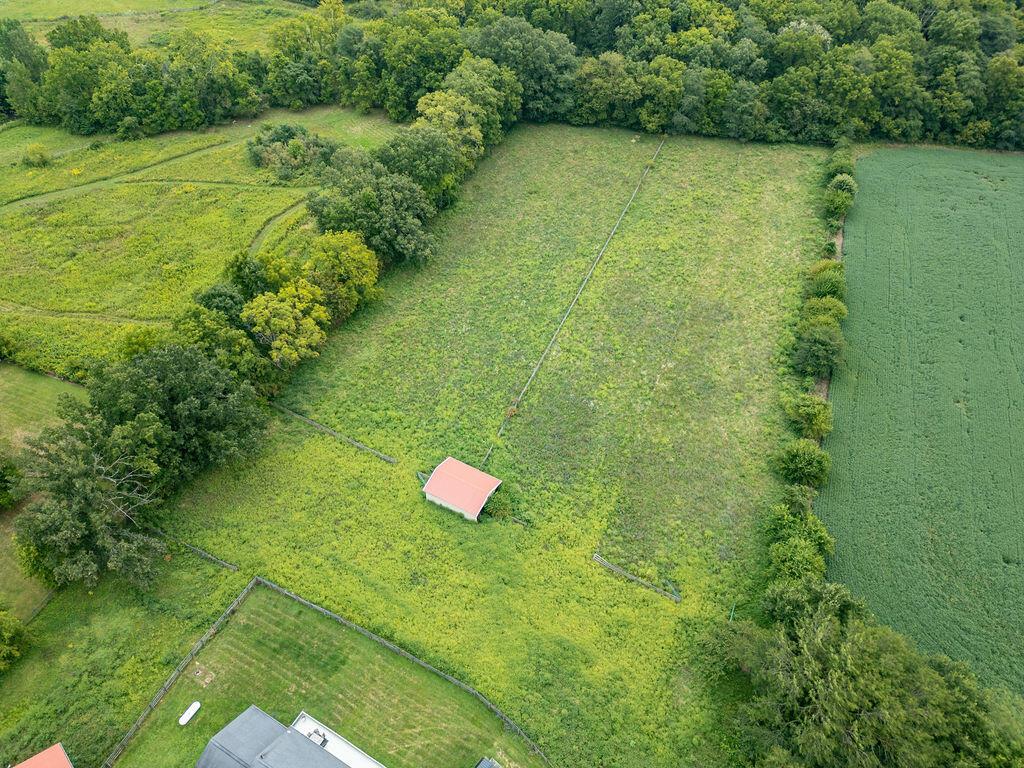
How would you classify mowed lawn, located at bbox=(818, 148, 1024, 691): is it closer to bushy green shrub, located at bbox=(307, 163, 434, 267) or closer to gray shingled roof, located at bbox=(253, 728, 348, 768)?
gray shingled roof, located at bbox=(253, 728, 348, 768)

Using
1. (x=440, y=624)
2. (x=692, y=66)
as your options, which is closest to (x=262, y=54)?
(x=692, y=66)

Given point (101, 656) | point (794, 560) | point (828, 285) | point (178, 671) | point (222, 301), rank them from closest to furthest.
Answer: point (178, 671)
point (101, 656)
point (794, 560)
point (222, 301)
point (828, 285)

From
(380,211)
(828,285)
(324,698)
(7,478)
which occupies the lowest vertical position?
(324,698)

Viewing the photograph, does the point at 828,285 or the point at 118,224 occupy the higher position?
the point at 118,224

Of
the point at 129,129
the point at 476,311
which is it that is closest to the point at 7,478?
the point at 476,311

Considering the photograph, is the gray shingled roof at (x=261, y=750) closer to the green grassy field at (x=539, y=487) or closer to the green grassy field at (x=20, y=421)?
the green grassy field at (x=539, y=487)

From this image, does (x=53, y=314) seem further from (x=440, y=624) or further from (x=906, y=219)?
(x=906, y=219)

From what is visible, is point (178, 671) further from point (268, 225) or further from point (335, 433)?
point (268, 225)
